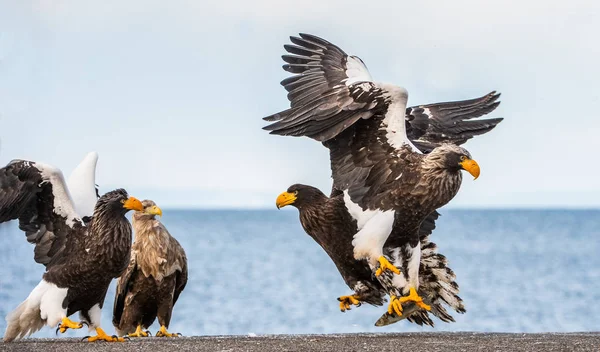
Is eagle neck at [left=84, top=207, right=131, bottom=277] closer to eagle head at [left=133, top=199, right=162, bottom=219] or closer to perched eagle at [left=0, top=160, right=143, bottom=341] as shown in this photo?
perched eagle at [left=0, top=160, right=143, bottom=341]

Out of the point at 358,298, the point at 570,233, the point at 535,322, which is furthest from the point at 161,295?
the point at 570,233

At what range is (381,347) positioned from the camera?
8711 millimetres

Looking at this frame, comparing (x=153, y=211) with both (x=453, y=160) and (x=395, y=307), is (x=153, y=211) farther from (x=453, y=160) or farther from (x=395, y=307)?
(x=453, y=160)

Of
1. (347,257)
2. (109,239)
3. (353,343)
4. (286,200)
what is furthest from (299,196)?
(353,343)

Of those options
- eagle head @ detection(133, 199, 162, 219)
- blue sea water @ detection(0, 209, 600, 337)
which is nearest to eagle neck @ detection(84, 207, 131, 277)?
eagle head @ detection(133, 199, 162, 219)

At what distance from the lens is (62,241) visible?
10.4 metres

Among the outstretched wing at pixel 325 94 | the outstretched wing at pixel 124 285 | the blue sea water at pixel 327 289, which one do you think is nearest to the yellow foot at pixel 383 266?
the outstretched wing at pixel 325 94

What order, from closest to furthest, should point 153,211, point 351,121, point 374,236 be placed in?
1. point 374,236
2. point 351,121
3. point 153,211

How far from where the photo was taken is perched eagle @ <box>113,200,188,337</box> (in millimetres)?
11016

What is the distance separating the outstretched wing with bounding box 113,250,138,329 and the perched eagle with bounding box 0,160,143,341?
61 centimetres

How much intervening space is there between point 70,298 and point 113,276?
37 centimetres

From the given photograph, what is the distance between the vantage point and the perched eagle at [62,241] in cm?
1012

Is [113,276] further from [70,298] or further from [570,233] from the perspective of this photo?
[570,233]

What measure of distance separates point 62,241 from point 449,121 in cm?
363
